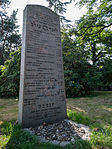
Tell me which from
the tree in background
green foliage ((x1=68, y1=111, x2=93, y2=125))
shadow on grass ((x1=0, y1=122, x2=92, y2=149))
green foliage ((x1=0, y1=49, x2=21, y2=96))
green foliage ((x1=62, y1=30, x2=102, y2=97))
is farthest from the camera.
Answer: the tree in background

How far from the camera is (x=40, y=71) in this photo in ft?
9.30

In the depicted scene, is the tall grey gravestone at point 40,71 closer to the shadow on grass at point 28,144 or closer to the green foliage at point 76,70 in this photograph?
the shadow on grass at point 28,144

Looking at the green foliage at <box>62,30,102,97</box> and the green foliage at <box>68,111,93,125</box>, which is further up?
the green foliage at <box>62,30,102,97</box>

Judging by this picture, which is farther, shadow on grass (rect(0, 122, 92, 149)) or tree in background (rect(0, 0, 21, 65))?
tree in background (rect(0, 0, 21, 65))

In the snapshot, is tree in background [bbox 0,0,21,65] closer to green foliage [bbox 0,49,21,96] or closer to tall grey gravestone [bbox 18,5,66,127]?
green foliage [bbox 0,49,21,96]

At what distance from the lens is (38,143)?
175cm

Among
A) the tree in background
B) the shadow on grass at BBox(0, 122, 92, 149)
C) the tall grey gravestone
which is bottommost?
the shadow on grass at BBox(0, 122, 92, 149)

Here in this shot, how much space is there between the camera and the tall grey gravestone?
2543mm

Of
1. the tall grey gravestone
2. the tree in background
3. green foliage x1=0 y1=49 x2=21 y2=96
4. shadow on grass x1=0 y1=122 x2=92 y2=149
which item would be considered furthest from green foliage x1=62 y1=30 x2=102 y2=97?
the tree in background

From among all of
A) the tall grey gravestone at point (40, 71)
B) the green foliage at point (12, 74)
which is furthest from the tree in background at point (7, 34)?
the tall grey gravestone at point (40, 71)

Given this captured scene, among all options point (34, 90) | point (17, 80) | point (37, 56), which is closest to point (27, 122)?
point (34, 90)

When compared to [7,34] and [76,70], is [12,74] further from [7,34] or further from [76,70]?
[7,34]

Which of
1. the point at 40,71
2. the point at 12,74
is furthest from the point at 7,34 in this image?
the point at 40,71

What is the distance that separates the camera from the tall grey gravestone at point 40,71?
8.34ft
